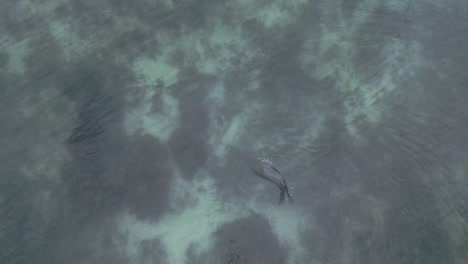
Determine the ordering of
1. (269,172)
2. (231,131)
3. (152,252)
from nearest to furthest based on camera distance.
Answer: (152,252) → (269,172) → (231,131)

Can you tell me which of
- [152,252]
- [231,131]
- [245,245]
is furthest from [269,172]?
[152,252]

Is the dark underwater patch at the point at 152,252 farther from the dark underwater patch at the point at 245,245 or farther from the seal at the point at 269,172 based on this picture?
the seal at the point at 269,172

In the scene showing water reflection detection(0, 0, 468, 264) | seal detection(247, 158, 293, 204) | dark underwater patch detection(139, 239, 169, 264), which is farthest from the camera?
seal detection(247, 158, 293, 204)

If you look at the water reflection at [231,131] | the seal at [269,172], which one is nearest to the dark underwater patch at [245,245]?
the water reflection at [231,131]

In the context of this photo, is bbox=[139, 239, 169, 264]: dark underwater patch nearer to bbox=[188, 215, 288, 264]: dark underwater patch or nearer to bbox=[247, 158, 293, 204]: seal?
bbox=[188, 215, 288, 264]: dark underwater patch

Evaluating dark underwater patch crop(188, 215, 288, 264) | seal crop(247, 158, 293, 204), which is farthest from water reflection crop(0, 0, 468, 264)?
seal crop(247, 158, 293, 204)

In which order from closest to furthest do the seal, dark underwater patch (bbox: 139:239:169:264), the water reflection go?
dark underwater patch (bbox: 139:239:169:264), the water reflection, the seal

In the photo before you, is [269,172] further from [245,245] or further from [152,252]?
[152,252]

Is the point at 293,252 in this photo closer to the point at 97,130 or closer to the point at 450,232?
the point at 450,232
